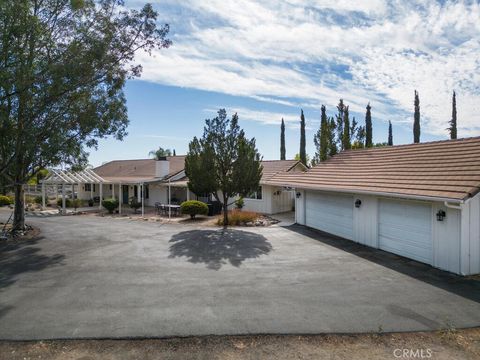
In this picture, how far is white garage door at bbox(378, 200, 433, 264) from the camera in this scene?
990cm

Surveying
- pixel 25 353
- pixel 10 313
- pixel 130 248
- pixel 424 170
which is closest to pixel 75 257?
pixel 130 248

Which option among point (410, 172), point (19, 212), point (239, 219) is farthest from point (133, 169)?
point (410, 172)

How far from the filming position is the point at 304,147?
151 ft

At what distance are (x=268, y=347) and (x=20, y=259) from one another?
999cm

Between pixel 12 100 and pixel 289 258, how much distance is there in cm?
1353

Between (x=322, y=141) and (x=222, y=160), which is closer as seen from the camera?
(x=222, y=160)

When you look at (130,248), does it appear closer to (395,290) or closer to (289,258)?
(289,258)

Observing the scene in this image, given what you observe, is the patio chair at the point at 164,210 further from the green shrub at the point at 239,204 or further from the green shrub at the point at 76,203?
the green shrub at the point at 76,203

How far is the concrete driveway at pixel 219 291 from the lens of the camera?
19.0 feet

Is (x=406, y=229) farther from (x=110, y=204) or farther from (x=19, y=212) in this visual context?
(x=110, y=204)

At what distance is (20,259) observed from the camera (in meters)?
10.9

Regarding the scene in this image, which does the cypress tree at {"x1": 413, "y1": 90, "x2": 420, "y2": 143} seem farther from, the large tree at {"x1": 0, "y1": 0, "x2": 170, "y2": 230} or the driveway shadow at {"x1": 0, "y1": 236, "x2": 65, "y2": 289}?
the driveway shadow at {"x1": 0, "y1": 236, "x2": 65, "y2": 289}

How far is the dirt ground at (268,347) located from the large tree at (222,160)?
40.2 feet


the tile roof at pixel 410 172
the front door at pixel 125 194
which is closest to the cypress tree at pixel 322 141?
the tile roof at pixel 410 172
